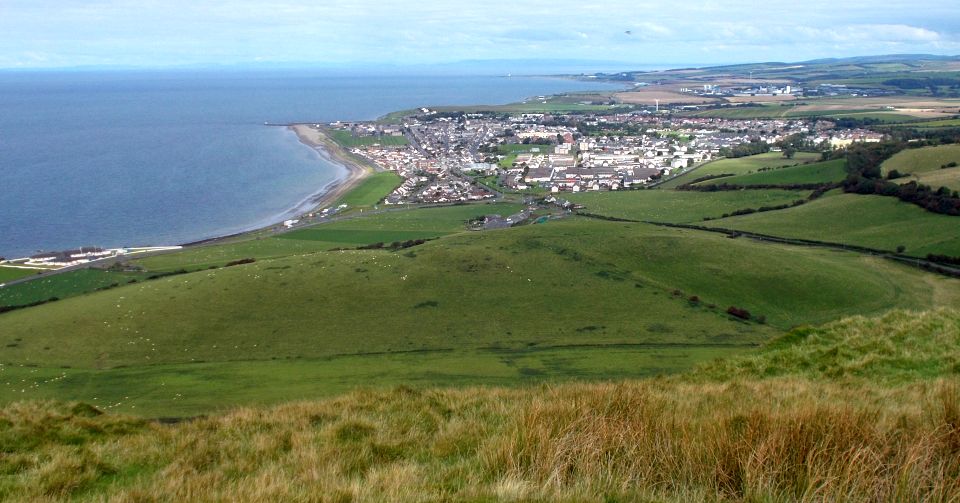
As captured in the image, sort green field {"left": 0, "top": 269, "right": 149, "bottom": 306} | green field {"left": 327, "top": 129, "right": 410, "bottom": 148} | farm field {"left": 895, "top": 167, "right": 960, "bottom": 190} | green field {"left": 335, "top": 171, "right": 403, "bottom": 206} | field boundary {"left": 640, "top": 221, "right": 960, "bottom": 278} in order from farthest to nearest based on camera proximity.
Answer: green field {"left": 327, "top": 129, "right": 410, "bottom": 148} → green field {"left": 335, "top": 171, "right": 403, "bottom": 206} → farm field {"left": 895, "top": 167, "right": 960, "bottom": 190} → field boundary {"left": 640, "top": 221, "right": 960, "bottom": 278} → green field {"left": 0, "top": 269, "right": 149, "bottom": 306}

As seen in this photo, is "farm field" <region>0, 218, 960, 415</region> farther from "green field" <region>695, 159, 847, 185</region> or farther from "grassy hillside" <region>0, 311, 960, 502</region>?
"green field" <region>695, 159, 847, 185</region>

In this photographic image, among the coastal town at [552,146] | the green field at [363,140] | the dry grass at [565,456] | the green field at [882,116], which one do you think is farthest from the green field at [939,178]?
the green field at [363,140]

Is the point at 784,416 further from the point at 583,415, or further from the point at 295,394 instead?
the point at 295,394

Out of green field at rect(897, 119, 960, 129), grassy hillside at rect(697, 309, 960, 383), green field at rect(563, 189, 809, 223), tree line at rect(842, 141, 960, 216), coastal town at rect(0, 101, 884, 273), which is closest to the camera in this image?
grassy hillside at rect(697, 309, 960, 383)

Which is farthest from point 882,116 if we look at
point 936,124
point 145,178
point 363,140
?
point 145,178

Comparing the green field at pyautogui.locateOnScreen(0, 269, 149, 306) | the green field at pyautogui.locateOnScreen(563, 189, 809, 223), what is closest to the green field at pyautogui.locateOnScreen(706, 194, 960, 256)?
the green field at pyautogui.locateOnScreen(563, 189, 809, 223)

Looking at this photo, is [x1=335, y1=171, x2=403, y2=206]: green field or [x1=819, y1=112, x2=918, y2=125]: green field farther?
[x1=819, y1=112, x2=918, y2=125]: green field
